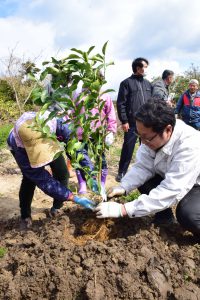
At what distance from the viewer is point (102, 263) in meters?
2.32

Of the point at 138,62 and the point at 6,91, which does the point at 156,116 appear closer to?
the point at 138,62

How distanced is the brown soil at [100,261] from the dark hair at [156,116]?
0.86 meters

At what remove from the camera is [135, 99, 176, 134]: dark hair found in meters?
2.38

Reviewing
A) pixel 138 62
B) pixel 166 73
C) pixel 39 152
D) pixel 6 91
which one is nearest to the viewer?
pixel 39 152

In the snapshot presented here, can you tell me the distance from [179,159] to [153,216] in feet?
2.86

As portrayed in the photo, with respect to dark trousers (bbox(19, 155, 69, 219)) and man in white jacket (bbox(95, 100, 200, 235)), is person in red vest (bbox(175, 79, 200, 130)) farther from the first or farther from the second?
man in white jacket (bbox(95, 100, 200, 235))

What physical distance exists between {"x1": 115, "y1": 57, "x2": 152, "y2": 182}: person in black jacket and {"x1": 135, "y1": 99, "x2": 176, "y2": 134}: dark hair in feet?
8.56

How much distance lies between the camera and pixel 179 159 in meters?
2.46

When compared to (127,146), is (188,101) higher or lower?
higher

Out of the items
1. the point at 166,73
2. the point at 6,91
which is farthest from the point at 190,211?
the point at 6,91

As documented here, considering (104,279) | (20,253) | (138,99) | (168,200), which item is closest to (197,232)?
(168,200)

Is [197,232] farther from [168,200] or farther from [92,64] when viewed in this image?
[92,64]

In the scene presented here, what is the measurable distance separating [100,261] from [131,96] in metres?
3.21

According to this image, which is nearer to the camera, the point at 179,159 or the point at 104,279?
the point at 104,279
